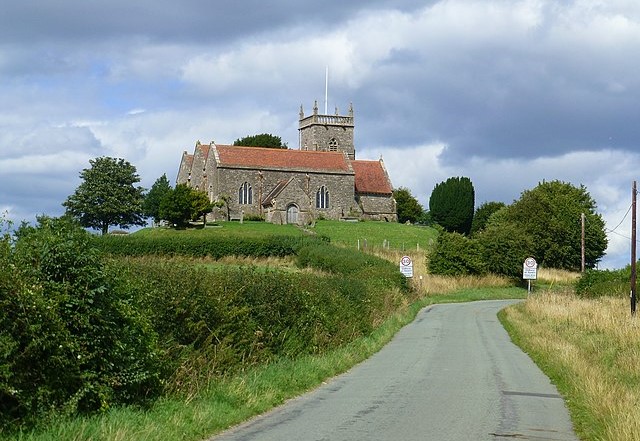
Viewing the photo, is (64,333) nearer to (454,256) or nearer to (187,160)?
(454,256)

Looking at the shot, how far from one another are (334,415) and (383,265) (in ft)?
123

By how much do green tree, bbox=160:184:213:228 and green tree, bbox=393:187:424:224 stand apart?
38150mm

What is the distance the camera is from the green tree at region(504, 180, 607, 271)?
90750 mm

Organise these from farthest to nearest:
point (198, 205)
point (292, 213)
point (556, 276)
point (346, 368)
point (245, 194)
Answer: point (245, 194) < point (292, 213) < point (198, 205) < point (556, 276) < point (346, 368)

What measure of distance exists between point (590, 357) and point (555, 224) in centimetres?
7005

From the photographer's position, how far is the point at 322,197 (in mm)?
106312

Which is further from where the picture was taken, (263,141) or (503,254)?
(263,141)

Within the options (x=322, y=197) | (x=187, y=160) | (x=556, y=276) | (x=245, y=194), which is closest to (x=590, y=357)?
(x=556, y=276)

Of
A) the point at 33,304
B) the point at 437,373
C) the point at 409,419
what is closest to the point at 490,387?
the point at 437,373

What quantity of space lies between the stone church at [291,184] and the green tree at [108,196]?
8.60 meters

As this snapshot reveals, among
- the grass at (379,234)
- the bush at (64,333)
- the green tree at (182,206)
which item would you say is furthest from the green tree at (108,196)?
the bush at (64,333)

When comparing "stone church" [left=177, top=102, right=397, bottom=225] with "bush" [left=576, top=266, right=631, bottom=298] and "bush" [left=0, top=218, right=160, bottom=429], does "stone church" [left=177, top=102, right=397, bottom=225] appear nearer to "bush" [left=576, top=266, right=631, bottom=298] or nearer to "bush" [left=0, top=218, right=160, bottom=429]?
"bush" [left=576, top=266, right=631, bottom=298]

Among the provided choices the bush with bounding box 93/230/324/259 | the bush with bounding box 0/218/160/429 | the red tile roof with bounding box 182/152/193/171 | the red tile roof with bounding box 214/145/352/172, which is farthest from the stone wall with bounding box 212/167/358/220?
the bush with bounding box 0/218/160/429

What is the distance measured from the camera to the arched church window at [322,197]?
4171 inches
